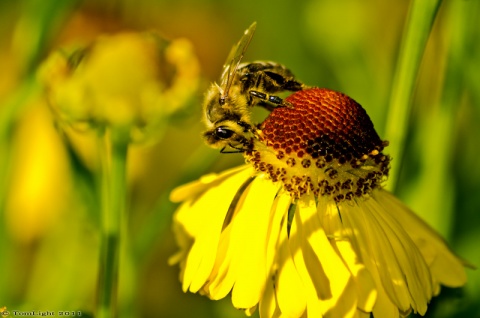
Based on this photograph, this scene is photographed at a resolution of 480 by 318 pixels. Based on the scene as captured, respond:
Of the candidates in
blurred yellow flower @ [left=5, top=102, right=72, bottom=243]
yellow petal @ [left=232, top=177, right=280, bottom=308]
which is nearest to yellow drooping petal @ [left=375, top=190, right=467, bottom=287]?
yellow petal @ [left=232, top=177, right=280, bottom=308]

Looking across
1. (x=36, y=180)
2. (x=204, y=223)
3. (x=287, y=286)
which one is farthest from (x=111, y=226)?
(x=36, y=180)

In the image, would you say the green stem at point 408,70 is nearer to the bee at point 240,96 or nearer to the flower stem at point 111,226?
the bee at point 240,96

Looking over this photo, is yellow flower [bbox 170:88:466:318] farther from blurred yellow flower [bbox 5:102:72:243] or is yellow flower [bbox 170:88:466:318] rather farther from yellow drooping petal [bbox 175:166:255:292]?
blurred yellow flower [bbox 5:102:72:243]

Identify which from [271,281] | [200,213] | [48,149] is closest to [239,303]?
[271,281]

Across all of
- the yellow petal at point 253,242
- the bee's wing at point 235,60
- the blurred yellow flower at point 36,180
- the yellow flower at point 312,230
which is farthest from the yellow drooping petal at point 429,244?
the blurred yellow flower at point 36,180

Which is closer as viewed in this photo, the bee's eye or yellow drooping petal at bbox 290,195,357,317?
yellow drooping petal at bbox 290,195,357,317

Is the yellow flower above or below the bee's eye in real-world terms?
below

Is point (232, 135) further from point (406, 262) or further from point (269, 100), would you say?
point (406, 262)
